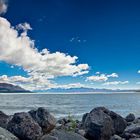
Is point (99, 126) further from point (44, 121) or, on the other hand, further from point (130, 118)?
point (130, 118)

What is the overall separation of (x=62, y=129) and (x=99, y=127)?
2.29 m

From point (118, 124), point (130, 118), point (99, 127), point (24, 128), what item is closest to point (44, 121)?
point (99, 127)

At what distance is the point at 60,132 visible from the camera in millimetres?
15430

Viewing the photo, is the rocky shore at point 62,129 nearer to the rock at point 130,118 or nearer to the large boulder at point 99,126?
the large boulder at point 99,126

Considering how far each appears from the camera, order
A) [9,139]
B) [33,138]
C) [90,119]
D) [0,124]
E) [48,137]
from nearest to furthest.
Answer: [9,139]
[48,137]
[33,138]
[0,124]
[90,119]

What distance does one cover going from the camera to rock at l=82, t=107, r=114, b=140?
19.6 metres

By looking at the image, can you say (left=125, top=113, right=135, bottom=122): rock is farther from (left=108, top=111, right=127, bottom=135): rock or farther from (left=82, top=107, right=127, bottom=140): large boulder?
(left=82, top=107, right=127, bottom=140): large boulder

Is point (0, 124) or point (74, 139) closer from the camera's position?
point (74, 139)

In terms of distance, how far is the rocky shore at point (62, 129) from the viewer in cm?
1575

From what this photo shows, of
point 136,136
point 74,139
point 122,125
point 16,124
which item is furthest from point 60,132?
point 122,125

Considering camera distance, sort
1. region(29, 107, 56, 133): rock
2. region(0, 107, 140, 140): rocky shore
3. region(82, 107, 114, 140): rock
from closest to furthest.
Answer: region(0, 107, 140, 140): rocky shore < region(29, 107, 56, 133): rock < region(82, 107, 114, 140): rock

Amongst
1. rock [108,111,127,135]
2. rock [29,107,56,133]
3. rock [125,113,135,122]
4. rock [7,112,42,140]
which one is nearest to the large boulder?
rock [108,111,127,135]

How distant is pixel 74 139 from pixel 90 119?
5.06 metres

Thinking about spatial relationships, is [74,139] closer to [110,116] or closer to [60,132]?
[60,132]
